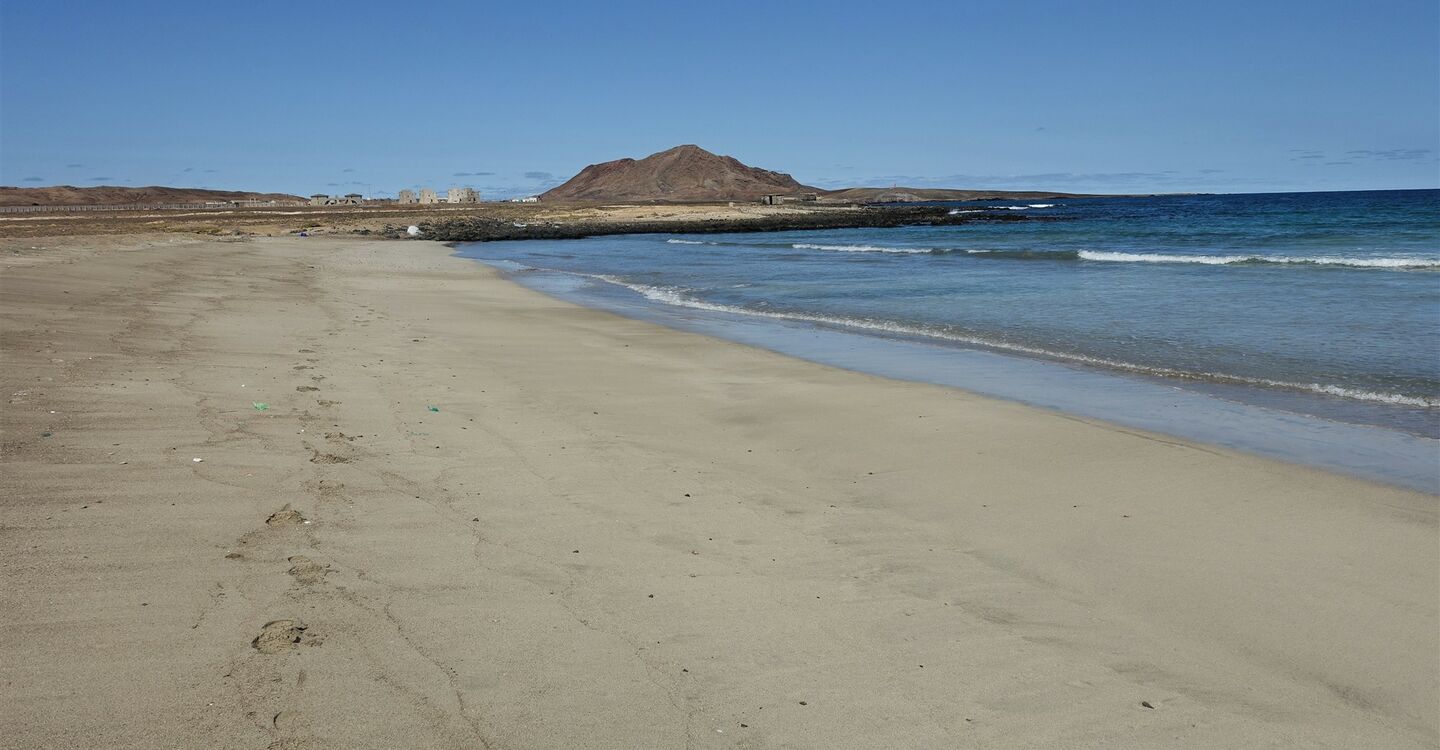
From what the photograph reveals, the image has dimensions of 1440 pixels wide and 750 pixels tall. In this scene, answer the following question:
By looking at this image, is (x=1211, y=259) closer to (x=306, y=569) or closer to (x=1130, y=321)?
(x=1130, y=321)

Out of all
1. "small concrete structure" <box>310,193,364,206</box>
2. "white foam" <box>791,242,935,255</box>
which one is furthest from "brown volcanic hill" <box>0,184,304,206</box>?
"white foam" <box>791,242,935,255</box>

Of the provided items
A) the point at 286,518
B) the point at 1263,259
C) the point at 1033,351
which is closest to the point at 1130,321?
the point at 1033,351

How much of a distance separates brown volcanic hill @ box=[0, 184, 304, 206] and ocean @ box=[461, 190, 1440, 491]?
126172mm

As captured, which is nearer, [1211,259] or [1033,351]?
[1033,351]

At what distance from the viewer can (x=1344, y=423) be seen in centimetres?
788

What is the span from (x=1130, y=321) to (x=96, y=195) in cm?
17338

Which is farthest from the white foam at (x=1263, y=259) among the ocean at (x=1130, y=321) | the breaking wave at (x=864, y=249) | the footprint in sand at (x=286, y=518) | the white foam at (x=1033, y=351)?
the footprint in sand at (x=286, y=518)

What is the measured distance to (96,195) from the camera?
487 feet

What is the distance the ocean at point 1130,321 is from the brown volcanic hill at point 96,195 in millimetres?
126172

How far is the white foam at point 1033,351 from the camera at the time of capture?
8.92m

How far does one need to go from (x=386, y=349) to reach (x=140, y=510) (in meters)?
6.34

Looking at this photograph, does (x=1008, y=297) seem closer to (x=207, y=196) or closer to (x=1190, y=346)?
(x=1190, y=346)

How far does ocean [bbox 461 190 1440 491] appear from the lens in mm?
8406

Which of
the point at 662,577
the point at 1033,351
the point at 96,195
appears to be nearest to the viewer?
the point at 662,577
